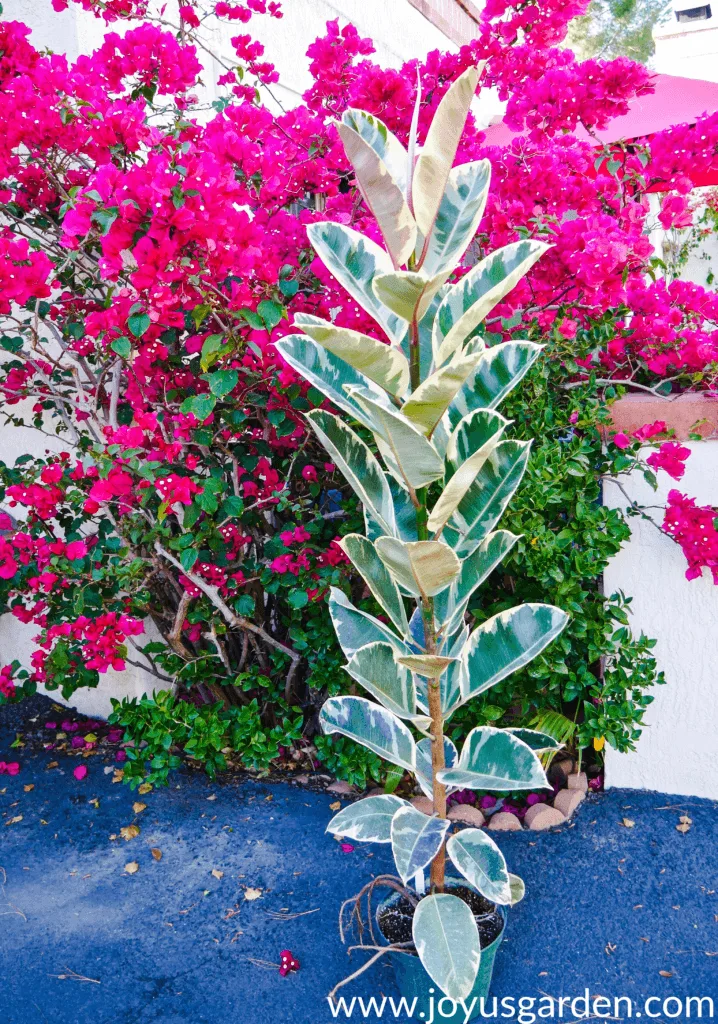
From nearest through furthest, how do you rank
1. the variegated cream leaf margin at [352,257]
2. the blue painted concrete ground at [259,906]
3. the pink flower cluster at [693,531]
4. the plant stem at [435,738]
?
the variegated cream leaf margin at [352,257]
the plant stem at [435,738]
the blue painted concrete ground at [259,906]
the pink flower cluster at [693,531]

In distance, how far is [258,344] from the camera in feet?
6.73

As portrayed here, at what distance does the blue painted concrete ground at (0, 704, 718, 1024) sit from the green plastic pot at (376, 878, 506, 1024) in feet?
0.35

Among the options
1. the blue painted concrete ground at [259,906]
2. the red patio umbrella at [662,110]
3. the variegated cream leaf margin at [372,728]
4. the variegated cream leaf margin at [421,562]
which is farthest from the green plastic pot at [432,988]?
the red patio umbrella at [662,110]

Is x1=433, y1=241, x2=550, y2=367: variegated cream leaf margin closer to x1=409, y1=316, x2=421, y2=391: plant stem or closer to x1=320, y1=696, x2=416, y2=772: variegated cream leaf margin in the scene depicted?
x1=409, y1=316, x2=421, y2=391: plant stem

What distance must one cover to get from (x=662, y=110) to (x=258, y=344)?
179 inches

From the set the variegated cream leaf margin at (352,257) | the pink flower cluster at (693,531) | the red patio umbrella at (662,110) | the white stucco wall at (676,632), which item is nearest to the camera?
the variegated cream leaf margin at (352,257)

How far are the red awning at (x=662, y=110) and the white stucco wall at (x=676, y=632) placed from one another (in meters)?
3.46

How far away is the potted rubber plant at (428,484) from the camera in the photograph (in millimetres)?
1296

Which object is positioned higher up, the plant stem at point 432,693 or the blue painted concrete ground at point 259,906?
the plant stem at point 432,693

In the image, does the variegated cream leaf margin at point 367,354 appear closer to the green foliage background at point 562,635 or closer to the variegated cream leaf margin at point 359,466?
the variegated cream leaf margin at point 359,466

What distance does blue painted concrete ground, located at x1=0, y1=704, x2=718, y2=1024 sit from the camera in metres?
1.82

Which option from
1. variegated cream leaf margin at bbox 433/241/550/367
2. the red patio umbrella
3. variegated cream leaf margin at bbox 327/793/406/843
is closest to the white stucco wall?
variegated cream leaf margin at bbox 327/793/406/843

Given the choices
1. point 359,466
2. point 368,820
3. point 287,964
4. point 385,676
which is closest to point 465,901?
point 368,820

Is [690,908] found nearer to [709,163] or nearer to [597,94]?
[709,163]
